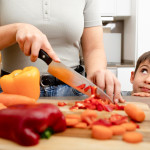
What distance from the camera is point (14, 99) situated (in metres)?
0.99

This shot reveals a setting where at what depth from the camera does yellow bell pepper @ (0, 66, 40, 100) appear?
1042mm

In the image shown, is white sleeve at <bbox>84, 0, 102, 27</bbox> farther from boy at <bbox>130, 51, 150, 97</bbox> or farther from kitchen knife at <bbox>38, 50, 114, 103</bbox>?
boy at <bbox>130, 51, 150, 97</bbox>

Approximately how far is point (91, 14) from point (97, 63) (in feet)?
1.01

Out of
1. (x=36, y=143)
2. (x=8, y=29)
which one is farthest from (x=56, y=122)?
(x=8, y=29)

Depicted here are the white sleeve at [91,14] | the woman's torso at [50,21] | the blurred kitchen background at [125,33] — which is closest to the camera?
the woman's torso at [50,21]

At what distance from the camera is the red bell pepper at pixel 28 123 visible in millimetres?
631

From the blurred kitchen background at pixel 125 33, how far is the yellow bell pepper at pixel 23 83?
195 centimetres

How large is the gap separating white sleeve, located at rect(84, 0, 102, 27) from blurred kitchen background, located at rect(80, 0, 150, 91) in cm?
161

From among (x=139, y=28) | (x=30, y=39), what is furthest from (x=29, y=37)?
(x=139, y=28)

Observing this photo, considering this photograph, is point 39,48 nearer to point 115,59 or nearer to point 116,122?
point 116,122

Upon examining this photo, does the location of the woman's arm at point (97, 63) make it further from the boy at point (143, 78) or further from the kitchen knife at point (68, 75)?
the boy at point (143, 78)

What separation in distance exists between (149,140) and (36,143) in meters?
0.34

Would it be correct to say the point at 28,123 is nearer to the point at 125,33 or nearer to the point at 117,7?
the point at 117,7

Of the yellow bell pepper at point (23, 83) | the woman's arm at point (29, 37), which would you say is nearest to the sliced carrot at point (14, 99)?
the yellow bell pepper at point (23, 83)
